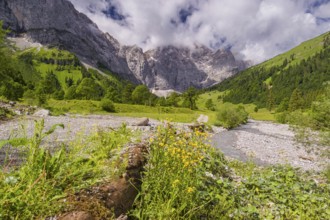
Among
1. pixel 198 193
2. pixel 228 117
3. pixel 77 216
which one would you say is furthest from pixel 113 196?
pixel 228 117

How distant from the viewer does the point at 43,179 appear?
3807 millimetres

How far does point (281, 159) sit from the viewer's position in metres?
23.0

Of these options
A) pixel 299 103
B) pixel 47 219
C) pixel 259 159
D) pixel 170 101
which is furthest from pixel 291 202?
pixel 299 103

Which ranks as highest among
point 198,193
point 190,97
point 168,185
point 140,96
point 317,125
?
point 190,97

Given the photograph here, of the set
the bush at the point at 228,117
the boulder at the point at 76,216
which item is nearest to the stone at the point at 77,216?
the boulder at the point at 76,216

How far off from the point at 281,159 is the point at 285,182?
1437 cm

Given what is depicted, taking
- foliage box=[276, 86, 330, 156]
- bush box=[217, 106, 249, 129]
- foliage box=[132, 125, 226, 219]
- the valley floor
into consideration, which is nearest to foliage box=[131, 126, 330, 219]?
foliage box=[132, 125, 226, 219]

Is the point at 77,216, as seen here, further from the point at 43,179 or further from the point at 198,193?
the point at 198,193

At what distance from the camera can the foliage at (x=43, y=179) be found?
3.35 metres

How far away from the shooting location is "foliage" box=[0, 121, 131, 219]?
132 inches

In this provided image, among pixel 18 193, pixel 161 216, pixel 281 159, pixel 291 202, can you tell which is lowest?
pixel 281 159

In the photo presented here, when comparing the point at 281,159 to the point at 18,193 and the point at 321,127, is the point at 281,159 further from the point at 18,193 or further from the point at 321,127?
the point at 18,193

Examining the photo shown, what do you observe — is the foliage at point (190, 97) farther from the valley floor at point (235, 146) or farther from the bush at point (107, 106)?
the valley floor at point (235, 146)

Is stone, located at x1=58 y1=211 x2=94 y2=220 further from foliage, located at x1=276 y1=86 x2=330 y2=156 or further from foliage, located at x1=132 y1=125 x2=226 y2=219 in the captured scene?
foliage, located at x1=276 y1=86 x2=330 y2=156
